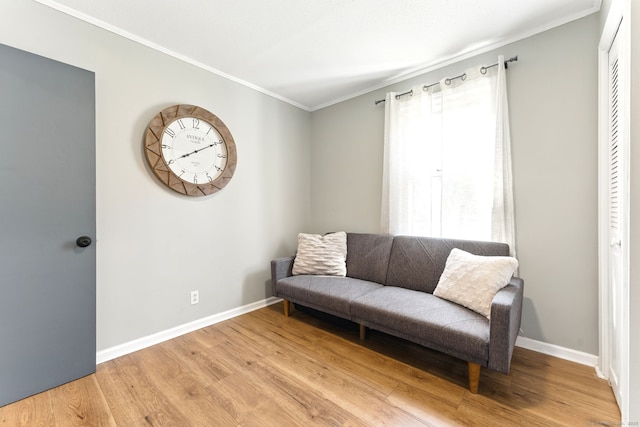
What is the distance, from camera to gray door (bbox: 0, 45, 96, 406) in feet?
5.00

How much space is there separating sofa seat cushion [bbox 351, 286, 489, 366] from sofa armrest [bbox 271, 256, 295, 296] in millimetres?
932

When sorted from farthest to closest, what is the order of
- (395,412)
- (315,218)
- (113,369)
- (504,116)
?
(315,218), (504,116), (113,369), (395,412)

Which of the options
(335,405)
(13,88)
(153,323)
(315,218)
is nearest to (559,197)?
(335,405)

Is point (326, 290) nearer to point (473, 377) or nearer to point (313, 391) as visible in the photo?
point (313, 391)

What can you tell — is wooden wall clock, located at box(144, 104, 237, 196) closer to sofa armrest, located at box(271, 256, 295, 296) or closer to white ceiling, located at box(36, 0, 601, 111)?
white ceiling, located at box(36, 0, 601, 111)

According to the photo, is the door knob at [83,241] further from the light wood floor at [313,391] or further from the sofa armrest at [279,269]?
the sofa armrest at [279,269]

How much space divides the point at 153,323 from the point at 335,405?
1647 mm

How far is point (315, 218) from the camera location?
3592 mm

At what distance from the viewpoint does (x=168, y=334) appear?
2.27 m

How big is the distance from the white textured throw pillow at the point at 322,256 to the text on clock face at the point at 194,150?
3.92 ft

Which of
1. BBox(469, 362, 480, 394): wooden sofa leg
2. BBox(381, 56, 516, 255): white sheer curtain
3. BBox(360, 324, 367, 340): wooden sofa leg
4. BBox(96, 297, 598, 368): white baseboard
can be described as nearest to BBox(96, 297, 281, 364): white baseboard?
BBox(96, 297, 598, 368): white baseboard

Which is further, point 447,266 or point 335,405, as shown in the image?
point 447,266

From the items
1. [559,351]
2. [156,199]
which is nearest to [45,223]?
[156,199]

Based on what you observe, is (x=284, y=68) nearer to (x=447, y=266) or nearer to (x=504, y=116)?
(x=504, y=116)
